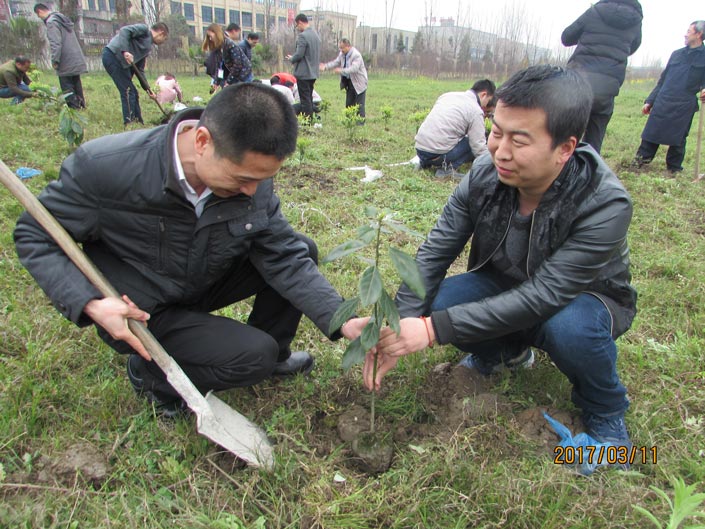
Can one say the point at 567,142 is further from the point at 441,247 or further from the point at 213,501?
the point at 213,501

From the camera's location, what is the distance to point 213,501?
1598 mm

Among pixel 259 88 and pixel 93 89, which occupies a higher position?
pixel 259 88

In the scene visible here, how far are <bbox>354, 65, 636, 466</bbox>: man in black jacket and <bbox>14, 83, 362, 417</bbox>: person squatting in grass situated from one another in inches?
20.5

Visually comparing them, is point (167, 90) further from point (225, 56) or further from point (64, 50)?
point (225, 56)

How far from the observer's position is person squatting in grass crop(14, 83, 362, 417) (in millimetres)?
1544

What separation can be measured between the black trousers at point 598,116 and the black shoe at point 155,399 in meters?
4.95

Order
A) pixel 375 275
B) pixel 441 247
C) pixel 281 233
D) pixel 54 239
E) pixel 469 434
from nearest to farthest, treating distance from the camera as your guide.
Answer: pixel 375 275, pixel 54 239, pixel 469 434, pixel 281 233, pixel 441 247

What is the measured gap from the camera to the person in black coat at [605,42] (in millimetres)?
5008

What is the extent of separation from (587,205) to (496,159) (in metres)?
0.37

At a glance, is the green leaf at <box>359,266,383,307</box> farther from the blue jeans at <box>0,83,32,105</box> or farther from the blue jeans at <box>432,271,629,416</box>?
the blue jeans at <box>0,83,32,105</box>

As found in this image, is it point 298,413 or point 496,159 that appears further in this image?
point 298,413

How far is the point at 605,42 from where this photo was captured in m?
5.09

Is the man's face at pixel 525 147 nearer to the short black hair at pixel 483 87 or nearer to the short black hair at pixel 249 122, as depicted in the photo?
the short black hair at pixel 249 122

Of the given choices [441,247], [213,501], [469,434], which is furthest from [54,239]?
[469,434]
